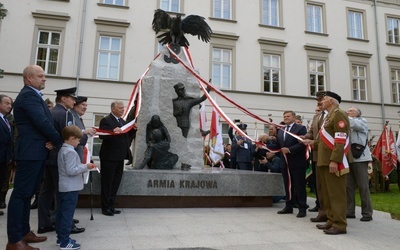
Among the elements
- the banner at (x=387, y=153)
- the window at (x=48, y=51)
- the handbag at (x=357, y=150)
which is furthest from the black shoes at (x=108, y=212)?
the window at (x=48, y=51)

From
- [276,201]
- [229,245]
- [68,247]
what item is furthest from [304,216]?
[68,247]

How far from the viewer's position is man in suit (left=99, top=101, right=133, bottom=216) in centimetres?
494

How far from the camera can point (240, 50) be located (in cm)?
1869

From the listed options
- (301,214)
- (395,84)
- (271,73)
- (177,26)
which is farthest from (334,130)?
(395,84)

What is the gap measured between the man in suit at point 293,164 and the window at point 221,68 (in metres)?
12.7

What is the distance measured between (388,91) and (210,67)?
41.5 feet

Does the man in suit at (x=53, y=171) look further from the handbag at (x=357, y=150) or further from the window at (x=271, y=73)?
the window at (x=271, y=73)

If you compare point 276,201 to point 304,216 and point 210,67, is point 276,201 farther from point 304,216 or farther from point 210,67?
point 210,67

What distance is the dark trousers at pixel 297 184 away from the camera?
5305 millimetres

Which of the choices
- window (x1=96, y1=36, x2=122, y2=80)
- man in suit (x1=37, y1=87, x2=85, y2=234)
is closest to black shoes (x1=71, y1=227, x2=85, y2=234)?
man in suit (x1=37, y1=87, x2=85, y2=234)

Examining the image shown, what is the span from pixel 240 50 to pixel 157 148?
13.6 meters

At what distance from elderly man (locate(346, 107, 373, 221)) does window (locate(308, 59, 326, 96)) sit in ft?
49.3

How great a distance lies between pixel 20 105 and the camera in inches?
129

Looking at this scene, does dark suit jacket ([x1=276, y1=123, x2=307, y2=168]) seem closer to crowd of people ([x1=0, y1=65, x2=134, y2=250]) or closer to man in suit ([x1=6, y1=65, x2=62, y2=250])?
crowd of people ([x1=0, y1=65, x2=134, y2=250])
